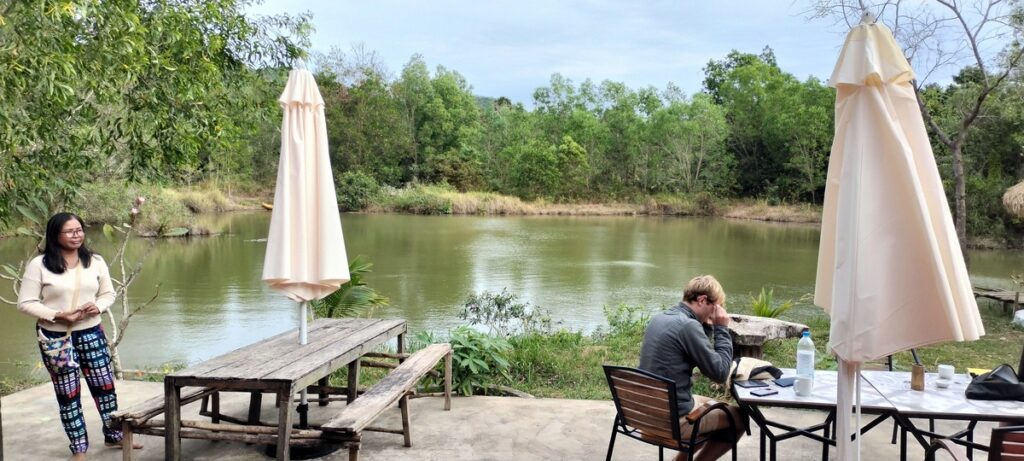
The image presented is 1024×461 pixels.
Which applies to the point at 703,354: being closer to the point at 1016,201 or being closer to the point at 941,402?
the point at 941,402

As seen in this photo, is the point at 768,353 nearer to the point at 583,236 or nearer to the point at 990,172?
the point at 583,236

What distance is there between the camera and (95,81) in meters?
4.53

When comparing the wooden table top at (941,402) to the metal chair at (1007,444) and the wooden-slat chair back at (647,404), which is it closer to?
the metal chair at (1007,444)

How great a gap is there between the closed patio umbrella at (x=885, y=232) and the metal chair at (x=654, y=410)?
70 cm

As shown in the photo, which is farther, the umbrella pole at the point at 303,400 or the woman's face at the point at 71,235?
the umbrella pole at the point at 303,400

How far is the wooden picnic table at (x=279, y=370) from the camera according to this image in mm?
2996

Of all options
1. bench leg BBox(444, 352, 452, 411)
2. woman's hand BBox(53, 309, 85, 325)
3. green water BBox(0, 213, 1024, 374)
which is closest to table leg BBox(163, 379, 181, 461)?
woman's hand BBox(53, 309, 85, 325)

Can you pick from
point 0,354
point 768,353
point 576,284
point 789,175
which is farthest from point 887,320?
point 789,175

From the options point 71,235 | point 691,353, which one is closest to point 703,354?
Result: point 691,353

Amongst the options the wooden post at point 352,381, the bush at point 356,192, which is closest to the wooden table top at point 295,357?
the wooden post at point 352,381

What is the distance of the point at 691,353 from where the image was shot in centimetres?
306

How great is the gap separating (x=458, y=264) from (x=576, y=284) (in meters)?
3.54

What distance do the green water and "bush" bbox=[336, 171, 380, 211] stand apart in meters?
9.09

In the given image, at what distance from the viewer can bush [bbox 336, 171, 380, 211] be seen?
35281mm
